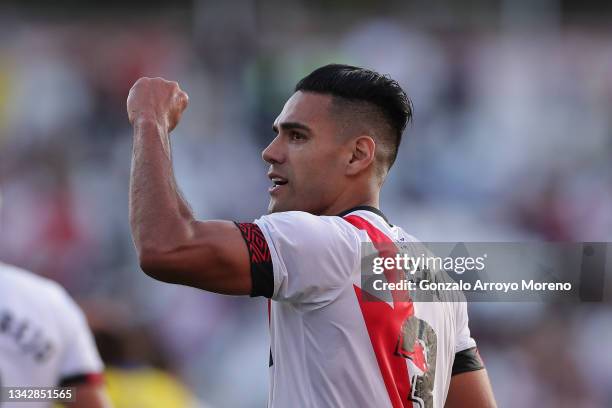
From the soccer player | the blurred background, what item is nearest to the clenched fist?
the soccer player

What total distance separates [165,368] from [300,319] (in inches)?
191

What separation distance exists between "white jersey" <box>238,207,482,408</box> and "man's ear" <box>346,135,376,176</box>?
305mm

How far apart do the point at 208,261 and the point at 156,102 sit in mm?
572

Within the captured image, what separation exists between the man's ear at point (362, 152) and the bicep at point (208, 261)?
0.67 metres

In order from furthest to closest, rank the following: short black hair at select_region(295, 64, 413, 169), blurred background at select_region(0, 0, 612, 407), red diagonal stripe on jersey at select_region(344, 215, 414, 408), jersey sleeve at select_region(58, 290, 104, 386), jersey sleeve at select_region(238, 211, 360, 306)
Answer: blurred background at select_region(0, 0, 612, 407), jersey sleeve at select_region(58, 290, 104, 386), short black hair at select_region(295, 64, 413, 169), red diagonal stripe on jersey at select_region(344, 215, 414, 408), jersey sleeve at select_region(238, 211, 360, 306)

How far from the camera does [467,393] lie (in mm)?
3107

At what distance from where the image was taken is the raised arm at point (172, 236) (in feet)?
7.97

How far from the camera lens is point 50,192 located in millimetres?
8391

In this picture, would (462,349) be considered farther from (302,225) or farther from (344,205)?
(302,225)

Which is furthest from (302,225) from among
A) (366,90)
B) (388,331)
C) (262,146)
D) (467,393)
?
(262,146)

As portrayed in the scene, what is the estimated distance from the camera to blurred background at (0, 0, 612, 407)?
7.54 meters

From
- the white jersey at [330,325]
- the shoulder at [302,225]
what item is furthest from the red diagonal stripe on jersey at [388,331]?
the shoulder at [302,225]

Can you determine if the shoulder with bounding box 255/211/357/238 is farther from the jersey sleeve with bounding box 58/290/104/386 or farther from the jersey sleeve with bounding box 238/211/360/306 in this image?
the jersey sleeve with bounding box 58/290/104/386

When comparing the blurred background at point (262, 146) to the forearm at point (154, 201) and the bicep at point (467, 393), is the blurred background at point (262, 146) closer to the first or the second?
the bicep at point (467, 393)
